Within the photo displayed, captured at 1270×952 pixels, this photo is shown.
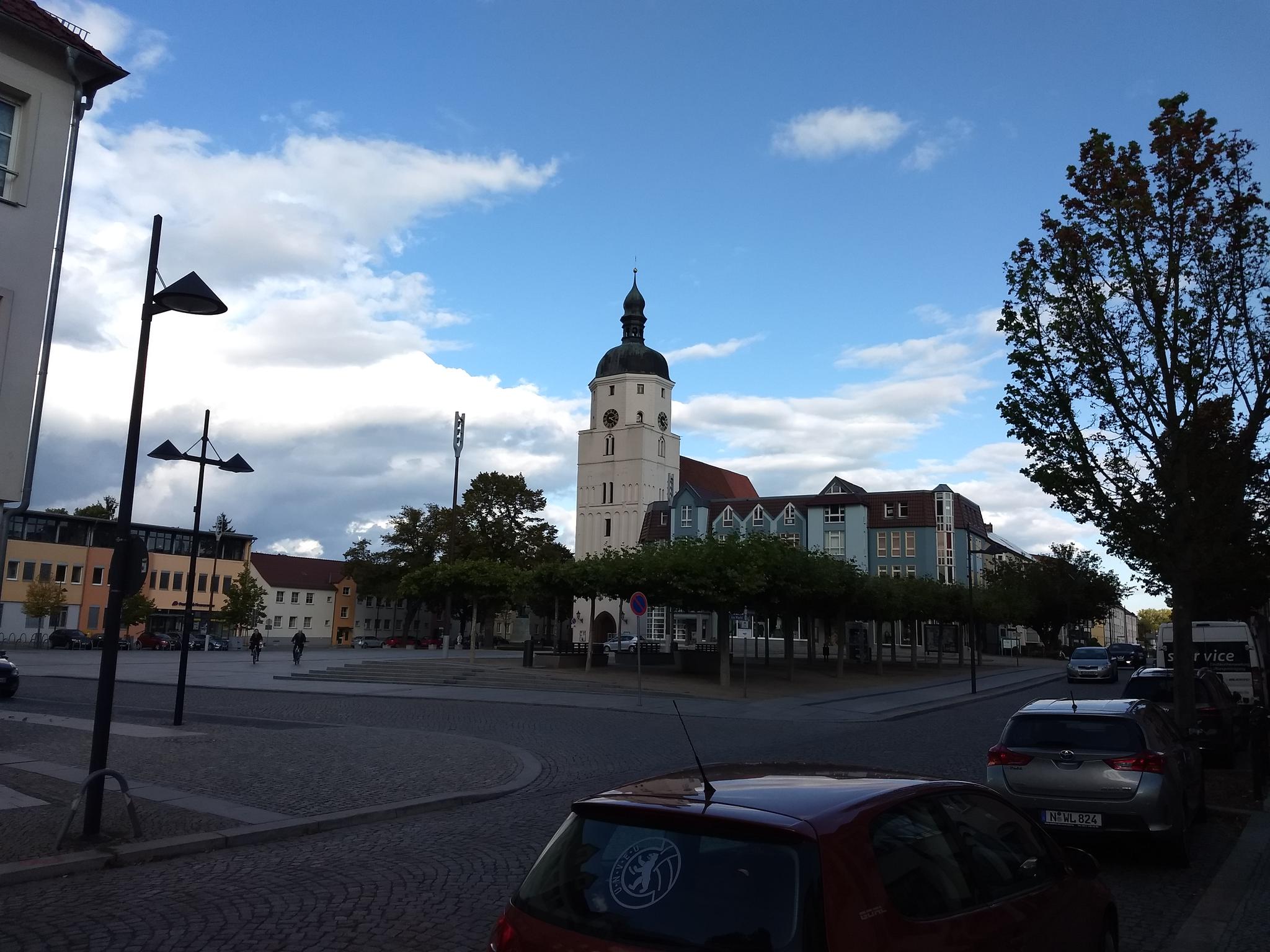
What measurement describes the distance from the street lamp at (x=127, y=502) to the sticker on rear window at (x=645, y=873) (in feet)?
22.4

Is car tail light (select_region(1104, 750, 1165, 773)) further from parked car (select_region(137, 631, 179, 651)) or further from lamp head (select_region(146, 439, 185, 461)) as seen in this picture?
parked car (select_region(137, 631, 179, 651))

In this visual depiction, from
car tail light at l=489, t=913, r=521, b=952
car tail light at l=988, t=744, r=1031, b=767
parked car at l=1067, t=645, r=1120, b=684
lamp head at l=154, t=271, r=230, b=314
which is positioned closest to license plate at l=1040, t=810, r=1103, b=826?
car tail light at l=988, t=744, r=1031, b=767

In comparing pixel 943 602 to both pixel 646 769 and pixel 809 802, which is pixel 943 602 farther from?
pixel 809 802

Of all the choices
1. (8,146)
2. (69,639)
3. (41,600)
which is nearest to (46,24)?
(8,146)

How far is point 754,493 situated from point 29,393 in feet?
365

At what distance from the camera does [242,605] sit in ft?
266

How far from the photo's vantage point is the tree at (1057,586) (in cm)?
8625

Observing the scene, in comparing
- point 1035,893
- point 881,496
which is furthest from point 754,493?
point 1035,893

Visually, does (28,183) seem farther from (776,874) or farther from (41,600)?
(41,600)

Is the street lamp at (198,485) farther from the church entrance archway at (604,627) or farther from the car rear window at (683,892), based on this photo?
the church entrance archway at (604,627)

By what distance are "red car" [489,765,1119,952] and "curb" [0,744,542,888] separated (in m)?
5.89

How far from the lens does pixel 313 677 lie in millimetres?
38250

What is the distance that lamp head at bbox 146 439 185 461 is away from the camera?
18.3 metres

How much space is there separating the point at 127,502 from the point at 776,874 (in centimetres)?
835
